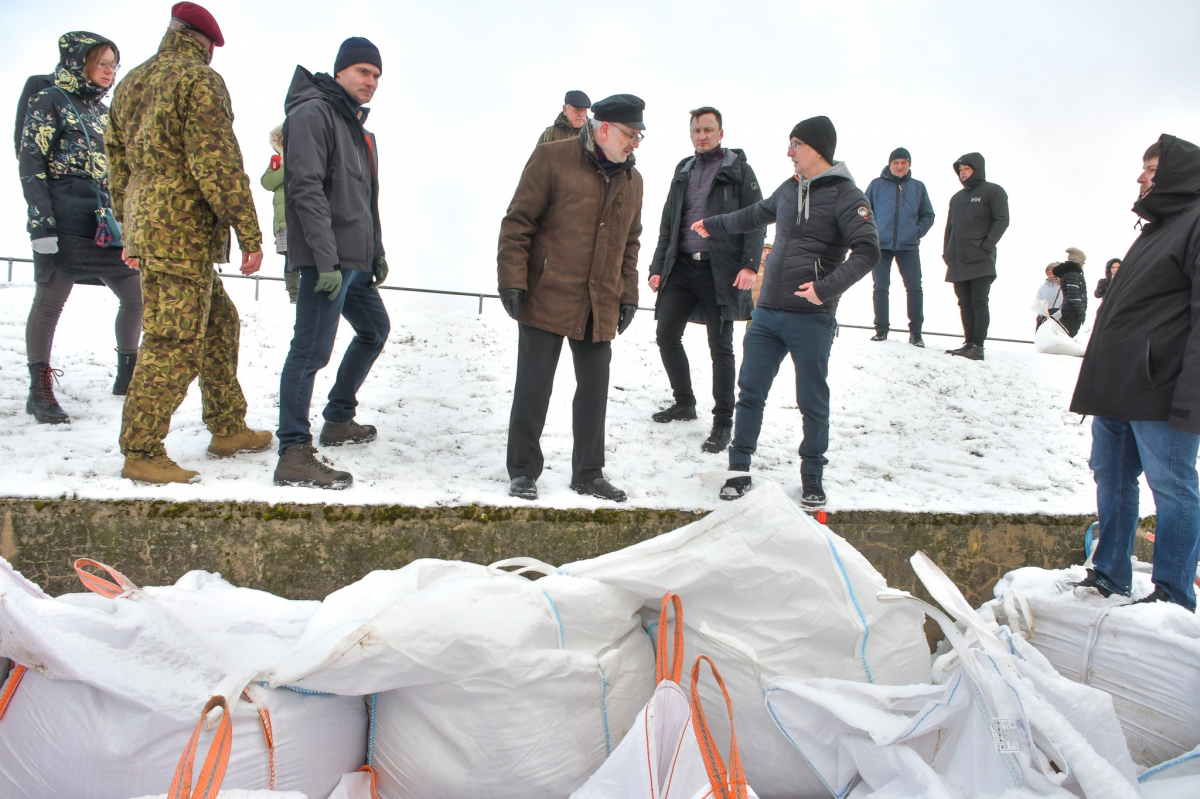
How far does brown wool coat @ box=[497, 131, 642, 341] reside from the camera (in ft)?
9.73

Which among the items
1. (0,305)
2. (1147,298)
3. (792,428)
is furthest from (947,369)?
(0,305)

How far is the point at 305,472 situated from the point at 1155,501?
Result: 9.95ft

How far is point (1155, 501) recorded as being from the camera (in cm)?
248

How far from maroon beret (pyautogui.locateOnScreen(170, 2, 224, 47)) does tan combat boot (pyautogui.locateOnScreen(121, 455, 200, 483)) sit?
162 centimetres

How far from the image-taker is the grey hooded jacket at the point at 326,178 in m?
2.75

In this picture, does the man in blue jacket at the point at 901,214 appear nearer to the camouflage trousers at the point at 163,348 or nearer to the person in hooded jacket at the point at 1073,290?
the person in hooded jacket at the point at 1073,290

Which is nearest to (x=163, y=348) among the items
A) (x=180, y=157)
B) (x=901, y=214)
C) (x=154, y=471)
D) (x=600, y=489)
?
(x=154, y=471)

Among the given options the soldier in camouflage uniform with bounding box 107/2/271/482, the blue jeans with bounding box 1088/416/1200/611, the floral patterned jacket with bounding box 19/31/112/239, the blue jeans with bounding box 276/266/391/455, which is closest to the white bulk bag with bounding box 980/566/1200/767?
the blue jeans with bounding box 1088/416/1200/611

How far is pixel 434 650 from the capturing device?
144cm

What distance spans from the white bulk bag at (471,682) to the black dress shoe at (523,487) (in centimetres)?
112

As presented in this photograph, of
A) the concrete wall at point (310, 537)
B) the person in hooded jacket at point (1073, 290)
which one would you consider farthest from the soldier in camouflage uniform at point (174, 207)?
the person in hooded jacket at point (1073, 290)

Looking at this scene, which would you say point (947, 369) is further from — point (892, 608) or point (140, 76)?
point (140, 76)

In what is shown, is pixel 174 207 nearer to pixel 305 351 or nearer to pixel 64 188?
pixel 305 351

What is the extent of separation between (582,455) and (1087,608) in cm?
183
